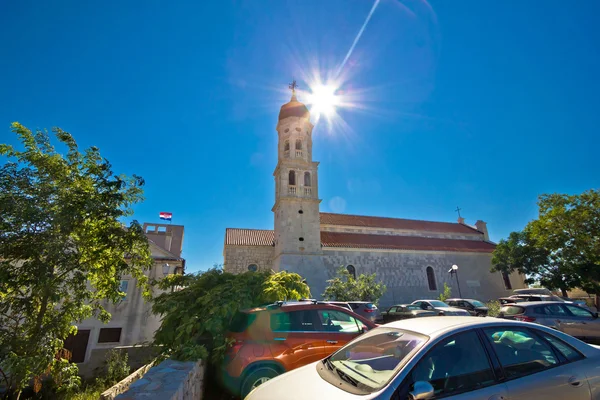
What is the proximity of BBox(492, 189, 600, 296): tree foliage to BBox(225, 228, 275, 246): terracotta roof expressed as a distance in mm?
22505

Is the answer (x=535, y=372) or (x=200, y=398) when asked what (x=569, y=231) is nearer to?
(x=535, y=372)

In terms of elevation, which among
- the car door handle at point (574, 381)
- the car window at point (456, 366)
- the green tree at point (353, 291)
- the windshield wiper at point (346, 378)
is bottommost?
the car door handle at point (574, 381)

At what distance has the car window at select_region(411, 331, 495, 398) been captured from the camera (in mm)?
2418

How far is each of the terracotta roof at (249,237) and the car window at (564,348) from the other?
76.6 ft

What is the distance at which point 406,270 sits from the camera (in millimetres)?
23703

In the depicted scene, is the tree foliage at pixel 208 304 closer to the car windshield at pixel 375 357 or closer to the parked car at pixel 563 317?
the car windshield at pixel 375 357

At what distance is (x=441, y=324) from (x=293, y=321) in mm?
2803

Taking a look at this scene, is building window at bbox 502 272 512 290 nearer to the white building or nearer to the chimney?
the chimney

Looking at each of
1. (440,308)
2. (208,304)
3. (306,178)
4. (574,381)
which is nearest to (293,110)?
(306,178)

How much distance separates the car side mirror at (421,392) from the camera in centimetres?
219

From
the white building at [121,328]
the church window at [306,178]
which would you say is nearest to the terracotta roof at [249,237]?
the church window at [306,178]

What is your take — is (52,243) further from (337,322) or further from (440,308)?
(440,308)

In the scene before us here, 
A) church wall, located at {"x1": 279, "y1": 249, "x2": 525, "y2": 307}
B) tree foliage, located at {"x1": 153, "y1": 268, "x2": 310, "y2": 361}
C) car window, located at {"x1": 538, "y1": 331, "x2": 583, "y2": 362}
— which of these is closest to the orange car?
tree foliage, located at {"x1": 153, "y1": 268, "x2": 310, "y2": 361}

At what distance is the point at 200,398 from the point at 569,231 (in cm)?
2761
